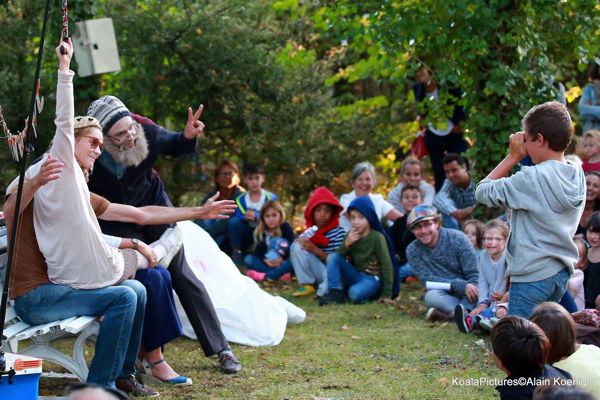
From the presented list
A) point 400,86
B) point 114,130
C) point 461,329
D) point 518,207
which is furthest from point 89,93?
point 518,207

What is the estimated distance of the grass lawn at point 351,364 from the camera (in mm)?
5523

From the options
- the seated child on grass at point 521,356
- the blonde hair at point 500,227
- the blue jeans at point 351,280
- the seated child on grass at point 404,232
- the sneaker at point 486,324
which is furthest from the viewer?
the seated child on grass at point 404,232

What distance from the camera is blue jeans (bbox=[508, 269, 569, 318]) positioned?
16.9 ft

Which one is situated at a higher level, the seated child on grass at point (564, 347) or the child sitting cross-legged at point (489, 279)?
the seated child on grass at point (564, 347)

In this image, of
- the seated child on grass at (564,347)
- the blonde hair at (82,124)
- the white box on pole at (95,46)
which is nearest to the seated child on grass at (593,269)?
the seated child on grass at (564,347)

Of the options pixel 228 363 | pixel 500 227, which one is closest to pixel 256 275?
pixel 500 227

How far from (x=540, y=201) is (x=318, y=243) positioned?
175 inches

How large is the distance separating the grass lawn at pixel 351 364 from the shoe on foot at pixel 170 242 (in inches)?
29.1

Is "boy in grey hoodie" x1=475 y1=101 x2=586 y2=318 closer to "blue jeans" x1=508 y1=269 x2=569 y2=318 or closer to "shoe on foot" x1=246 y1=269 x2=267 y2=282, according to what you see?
"blue jeans" x1=508 y1=269 x2=569 y2=318

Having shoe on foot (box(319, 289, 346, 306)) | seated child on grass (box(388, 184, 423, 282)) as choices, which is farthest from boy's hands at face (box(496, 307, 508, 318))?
seated child on grass (box(388, 184, 423, 282))

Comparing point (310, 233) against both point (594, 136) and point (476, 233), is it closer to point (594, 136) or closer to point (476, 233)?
point (476, 233)

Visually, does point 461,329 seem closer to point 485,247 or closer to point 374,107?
point 485,247

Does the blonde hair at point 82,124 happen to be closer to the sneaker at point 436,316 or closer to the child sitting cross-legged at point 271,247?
the sneaker at point 436,316

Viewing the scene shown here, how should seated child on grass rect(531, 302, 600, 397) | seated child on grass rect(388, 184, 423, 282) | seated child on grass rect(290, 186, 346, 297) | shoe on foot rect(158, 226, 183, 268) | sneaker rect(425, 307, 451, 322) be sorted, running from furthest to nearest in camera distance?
seated child on grass rect(388, 184, 423, 282) → seated child on grass rect(290, 186, 346, 297) → sneaker rect(425, 307, 451, 322) → shoe on foot rect(158, 226, 183, 268) → seated child on grass rect(531, 302, 600, 397)
